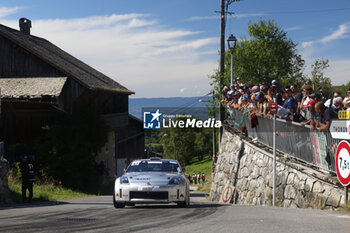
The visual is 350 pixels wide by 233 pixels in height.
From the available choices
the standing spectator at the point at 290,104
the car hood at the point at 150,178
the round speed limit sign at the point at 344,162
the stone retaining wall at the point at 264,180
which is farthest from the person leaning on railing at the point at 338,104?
the car hood at the point at 150,178

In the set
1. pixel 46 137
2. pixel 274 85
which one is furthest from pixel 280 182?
pixel 46 137

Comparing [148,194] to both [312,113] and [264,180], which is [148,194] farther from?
[264,180]

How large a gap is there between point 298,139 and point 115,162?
981 inches

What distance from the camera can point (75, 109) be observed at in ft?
100

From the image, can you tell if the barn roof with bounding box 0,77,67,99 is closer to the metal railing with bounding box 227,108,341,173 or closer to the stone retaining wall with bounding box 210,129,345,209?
the stone retaining wall with bounding box 210,129,345,209

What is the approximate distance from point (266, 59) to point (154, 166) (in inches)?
1539

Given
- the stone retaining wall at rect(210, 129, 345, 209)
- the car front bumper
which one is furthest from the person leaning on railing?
the car front bumper

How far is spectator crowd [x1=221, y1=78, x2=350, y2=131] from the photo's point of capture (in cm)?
1262

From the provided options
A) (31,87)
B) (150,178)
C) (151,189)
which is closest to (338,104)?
(150,178)

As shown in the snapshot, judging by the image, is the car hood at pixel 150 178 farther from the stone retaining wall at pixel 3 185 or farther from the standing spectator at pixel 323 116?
the stone retaining wall at pixel 3 185

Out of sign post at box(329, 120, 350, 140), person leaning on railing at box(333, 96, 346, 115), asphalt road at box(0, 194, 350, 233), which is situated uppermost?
person leaning on railing at box(333, 96, 346, 115)

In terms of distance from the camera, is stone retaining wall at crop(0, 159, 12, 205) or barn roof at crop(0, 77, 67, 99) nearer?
stone retaining wall at crop(0, 159, 12, 205)

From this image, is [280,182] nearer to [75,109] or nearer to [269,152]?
[269,152]

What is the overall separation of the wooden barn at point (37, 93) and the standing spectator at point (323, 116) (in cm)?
1816
